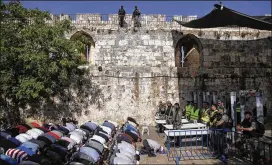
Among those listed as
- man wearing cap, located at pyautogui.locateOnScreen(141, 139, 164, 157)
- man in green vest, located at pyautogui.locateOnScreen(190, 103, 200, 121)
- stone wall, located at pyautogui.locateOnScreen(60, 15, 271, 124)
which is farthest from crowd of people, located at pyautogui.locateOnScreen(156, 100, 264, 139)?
stone wall, located at pyautogui.locateOnScreen(60, 15, 271, 124)

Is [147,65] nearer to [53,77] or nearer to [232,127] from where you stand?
[53,77]

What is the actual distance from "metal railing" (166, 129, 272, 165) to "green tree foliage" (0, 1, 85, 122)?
259 inches

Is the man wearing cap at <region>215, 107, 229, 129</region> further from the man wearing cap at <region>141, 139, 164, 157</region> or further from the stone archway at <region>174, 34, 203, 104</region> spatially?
the stone archway at <region>174, 34, 203, 104</region>

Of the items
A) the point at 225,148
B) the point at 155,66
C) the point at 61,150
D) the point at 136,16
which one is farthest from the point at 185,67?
the point at 61,150

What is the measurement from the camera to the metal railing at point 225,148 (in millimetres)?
7555

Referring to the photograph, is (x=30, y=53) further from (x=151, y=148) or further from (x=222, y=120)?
(x=222, y=120)

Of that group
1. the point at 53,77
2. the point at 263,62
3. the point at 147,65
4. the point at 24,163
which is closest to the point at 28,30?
the point at 53,77

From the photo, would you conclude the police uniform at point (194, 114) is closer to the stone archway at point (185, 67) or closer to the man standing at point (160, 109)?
the man standing at point (160, 109)

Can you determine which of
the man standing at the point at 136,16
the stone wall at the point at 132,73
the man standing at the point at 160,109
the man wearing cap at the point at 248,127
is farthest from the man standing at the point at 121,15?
the man wearing cap at the point at 248,127

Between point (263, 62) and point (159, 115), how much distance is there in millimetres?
7296

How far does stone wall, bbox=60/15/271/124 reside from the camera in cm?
1511

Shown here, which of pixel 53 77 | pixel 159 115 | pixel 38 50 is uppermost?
pixel 38 50

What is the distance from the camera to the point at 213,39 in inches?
660

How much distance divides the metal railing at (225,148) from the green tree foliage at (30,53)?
658 centimetres
